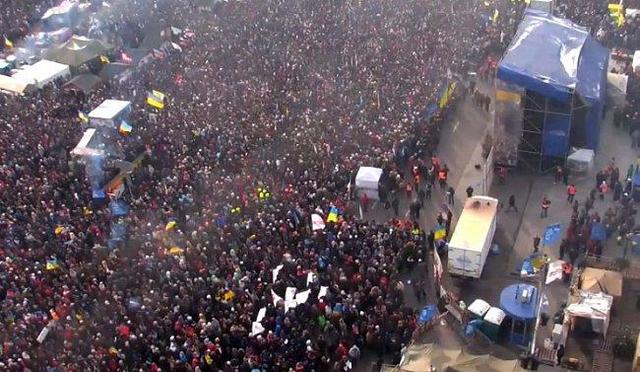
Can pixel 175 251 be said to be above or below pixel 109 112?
below

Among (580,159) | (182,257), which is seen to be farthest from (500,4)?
(182,257)

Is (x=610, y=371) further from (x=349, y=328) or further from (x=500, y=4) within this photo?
(x=500, y=4)

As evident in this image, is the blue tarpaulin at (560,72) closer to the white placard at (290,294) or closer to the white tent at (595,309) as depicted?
the white tent at (595,309)

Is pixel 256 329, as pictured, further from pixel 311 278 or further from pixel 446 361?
pixel 446 361

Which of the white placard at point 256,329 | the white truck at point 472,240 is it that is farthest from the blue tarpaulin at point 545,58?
the white placard at point 256,329

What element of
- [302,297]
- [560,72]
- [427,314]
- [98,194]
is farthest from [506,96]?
[98,194]

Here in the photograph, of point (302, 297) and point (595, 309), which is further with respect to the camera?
point (302, 297)

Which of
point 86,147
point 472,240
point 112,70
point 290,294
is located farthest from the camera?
point 112,70
